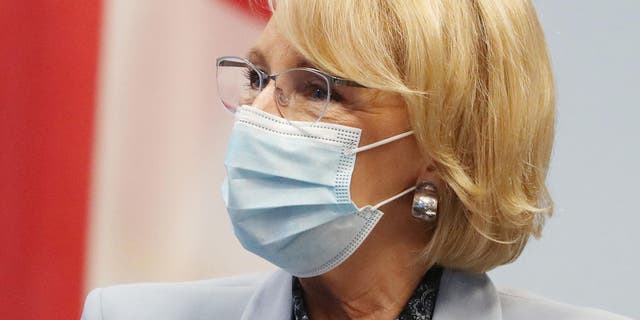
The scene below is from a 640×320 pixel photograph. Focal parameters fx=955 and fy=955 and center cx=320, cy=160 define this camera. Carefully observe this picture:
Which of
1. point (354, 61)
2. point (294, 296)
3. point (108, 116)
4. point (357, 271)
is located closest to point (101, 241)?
point (108, 116)

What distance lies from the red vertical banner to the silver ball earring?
805mm

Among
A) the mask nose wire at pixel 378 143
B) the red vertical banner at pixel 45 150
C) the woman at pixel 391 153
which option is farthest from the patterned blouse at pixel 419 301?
the red vertical banner at pixel 45 150

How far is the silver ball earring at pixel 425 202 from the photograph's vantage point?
1380mm

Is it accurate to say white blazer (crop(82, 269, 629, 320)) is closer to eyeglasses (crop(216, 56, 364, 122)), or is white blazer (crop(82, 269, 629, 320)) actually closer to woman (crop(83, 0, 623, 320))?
woman (crop(83, 0, 623, 320))

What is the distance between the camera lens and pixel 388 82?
1.31 m

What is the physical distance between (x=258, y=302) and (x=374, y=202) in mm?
311

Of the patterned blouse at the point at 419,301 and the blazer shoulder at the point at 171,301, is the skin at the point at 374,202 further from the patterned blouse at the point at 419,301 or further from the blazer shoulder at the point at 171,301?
the blazer shoulder at the point at 171,301

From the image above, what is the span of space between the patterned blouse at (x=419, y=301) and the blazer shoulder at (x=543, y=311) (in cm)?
12

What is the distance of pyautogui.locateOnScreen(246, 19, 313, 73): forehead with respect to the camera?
1357mm

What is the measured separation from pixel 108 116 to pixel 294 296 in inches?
26.1

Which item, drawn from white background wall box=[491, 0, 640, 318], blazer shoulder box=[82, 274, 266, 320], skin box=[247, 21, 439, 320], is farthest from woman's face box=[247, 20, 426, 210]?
white background wall box=[491, 0, 640, 318]

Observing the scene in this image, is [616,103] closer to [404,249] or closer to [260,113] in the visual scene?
[404,249]

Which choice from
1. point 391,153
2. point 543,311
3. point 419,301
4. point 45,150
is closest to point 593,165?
point 543,311

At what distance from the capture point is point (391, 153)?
1364 mm
